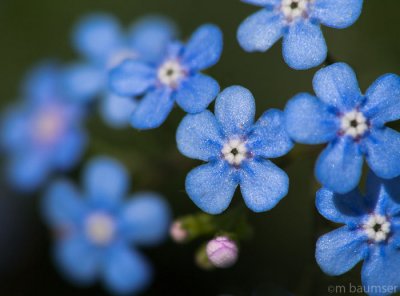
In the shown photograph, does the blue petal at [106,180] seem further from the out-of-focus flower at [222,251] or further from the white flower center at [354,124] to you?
the white flower center at [354,124]

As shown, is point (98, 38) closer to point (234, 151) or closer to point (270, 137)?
point (234, 151)

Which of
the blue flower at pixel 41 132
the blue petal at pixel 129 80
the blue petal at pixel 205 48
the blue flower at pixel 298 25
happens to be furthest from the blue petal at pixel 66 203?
the blue flower at pixel 298 25

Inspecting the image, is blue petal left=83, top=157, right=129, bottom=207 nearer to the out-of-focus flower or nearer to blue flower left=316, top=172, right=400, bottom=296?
the out-of-focus flower

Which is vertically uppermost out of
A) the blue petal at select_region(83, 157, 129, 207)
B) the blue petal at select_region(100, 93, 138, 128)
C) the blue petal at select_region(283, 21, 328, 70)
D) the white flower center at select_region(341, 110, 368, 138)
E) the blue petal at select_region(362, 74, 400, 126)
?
the blue petal at select_region(100, 93, 138, 128)

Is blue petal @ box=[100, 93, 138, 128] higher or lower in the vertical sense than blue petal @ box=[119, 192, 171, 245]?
higher

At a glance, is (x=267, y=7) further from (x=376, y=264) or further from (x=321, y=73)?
(x=376, y=264)

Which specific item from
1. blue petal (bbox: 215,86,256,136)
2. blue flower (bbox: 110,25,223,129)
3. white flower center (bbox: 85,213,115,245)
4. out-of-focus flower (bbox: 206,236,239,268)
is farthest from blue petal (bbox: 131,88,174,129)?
white flower center (bbox: 85,213,115,245)

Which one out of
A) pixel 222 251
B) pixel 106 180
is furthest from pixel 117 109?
pixel 222 251
